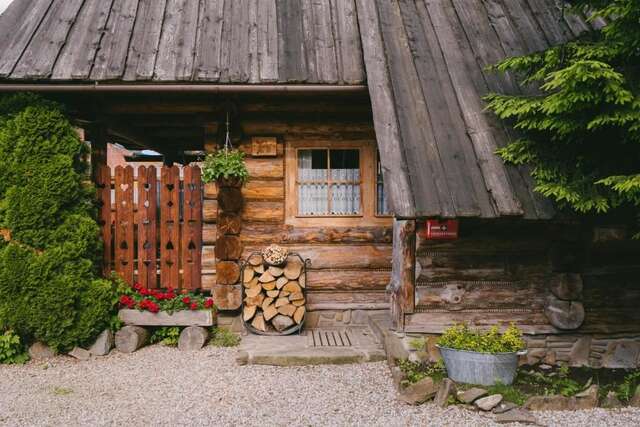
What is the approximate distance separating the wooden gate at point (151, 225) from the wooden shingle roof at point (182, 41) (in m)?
1.43

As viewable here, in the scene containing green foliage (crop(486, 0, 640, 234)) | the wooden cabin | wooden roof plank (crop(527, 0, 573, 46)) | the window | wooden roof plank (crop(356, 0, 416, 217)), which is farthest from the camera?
the window

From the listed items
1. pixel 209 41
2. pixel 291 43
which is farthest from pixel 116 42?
pixel 291 43

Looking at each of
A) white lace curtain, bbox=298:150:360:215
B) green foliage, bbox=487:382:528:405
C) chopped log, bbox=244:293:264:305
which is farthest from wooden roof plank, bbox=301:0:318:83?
green foliage, bbox=487:382:528:405

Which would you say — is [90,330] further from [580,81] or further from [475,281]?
[580,81]

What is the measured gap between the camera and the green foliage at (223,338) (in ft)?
21.7

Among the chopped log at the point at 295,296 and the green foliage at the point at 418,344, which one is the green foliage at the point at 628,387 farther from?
the chopped log at the point at 295,296

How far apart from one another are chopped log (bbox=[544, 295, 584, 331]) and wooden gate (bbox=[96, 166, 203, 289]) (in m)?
4.72

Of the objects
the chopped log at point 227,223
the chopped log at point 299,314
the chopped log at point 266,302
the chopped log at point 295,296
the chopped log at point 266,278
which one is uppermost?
the chopped log at point 227,223

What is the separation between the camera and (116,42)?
6.96m

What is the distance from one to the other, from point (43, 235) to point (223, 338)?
2631 mm

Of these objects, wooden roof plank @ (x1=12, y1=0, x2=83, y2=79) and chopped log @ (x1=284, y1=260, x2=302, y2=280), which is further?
chopped log @ (x1=284, y1=260, x2=302, y2=280)

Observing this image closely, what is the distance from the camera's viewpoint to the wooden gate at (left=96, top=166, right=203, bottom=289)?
704cm

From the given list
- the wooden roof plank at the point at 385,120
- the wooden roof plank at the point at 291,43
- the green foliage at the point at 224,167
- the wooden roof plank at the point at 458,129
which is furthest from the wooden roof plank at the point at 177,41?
the wooden roof plank at the point at 458,129

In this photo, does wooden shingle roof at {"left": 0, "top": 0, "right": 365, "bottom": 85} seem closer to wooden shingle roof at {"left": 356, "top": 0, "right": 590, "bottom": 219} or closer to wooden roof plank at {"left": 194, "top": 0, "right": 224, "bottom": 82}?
wooden roof plank at {"left": 194, "top": 0, "right": 224, "bottom": 82}
